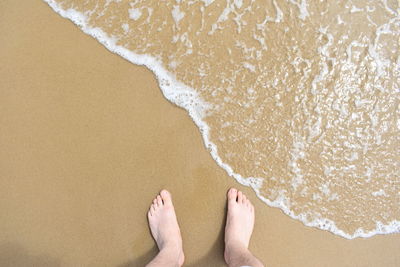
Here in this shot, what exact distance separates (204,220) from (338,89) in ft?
3.45

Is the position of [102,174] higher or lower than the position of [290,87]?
lower

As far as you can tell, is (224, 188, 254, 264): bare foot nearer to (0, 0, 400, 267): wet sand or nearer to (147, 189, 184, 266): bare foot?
(0, 0, 400, 267): wet sand

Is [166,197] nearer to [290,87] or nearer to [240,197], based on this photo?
[240,197]

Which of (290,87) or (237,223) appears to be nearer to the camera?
(237,223)

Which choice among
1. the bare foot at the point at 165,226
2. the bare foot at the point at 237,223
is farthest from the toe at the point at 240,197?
the bare foot at the point at 165,226

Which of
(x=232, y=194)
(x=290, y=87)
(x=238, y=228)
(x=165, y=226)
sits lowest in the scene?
(x=165, y=226)

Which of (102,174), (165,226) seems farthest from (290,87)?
(102,174)

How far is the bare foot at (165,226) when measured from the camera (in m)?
1.49

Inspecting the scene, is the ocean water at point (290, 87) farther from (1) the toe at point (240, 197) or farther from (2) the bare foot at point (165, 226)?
(2) the bare foot at point (165, 226)

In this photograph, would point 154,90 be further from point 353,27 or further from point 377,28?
point 377,28

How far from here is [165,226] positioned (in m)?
1.53

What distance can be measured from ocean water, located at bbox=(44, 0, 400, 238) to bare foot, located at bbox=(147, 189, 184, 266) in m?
Answer: 0.37

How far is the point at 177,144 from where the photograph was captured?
161 cm

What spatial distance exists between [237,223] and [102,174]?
2.53 ft
